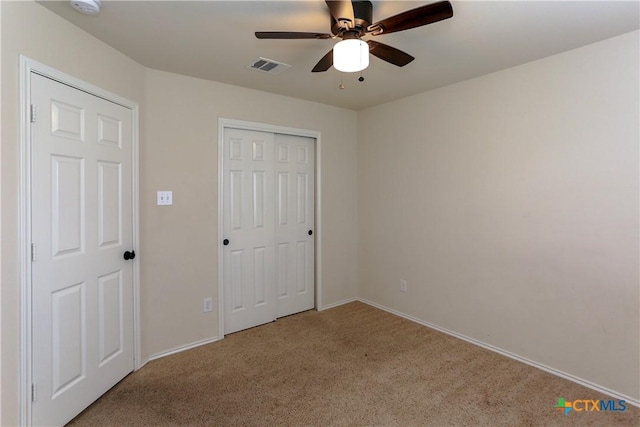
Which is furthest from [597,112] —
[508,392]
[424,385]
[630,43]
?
[424,385]

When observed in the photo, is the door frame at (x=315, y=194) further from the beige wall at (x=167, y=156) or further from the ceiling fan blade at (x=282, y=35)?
the ceiling fan blade at (x=282, y=35)

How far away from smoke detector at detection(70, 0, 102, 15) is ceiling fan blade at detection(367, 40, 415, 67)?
1.45 m

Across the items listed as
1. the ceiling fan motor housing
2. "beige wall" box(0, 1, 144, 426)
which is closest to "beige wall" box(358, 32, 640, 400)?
the ceiling fan motor housing

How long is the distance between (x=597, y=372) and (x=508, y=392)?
642mm

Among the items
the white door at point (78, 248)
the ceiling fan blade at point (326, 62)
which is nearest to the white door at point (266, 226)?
the white door at point (78, 248)

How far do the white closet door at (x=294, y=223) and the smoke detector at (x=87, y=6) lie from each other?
1.92 metres

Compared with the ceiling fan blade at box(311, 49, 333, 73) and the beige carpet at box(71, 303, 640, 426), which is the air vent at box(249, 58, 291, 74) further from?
the beige carpet at box(71, 303, 640, 426)

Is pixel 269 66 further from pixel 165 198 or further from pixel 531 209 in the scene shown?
pixel 531 209

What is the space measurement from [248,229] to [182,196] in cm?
74

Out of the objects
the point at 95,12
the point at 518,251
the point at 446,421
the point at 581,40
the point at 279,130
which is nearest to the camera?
the point at 95,12

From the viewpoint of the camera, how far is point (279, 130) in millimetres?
3424

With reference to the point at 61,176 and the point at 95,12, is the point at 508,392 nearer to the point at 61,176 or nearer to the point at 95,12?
the point at 61,176

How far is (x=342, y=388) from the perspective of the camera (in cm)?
230

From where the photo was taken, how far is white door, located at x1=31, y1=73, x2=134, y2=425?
1.78 metres
